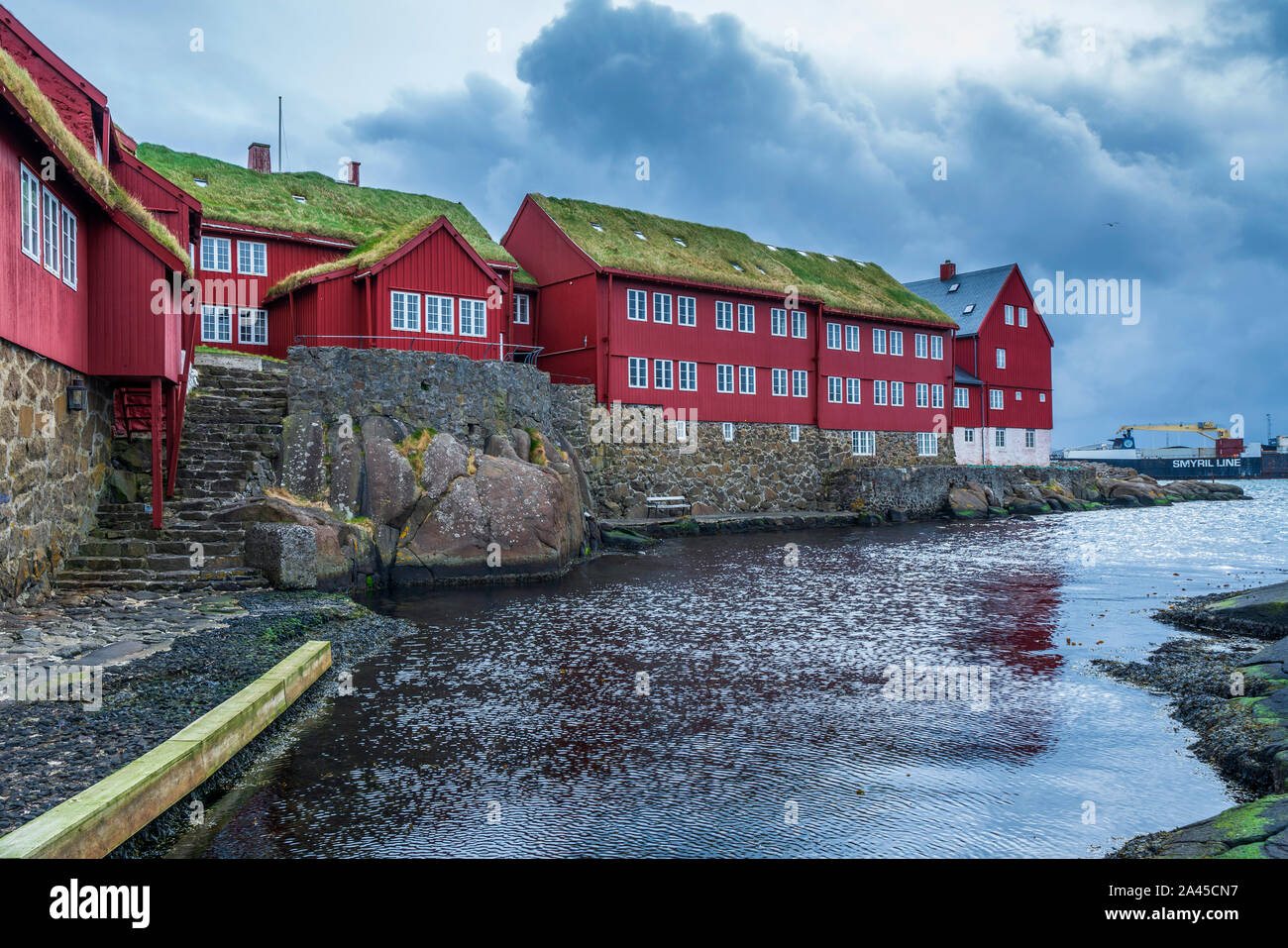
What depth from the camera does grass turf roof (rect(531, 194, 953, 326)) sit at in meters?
36.6

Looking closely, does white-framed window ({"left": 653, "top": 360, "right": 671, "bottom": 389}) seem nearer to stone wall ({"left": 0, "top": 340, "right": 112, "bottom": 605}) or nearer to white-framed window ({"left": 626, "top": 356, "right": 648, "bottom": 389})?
white-framed window ({"left": 626, "top": 356, "right": 648, "bottom": 389})

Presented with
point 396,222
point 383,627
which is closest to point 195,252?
point 396,222

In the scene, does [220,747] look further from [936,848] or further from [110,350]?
[110,350]

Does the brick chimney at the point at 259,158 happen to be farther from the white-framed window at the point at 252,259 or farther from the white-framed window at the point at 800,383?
the white-framed window at the point at 800,383

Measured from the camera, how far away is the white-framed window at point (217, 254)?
95.7 feet

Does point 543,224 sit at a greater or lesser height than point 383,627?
greater

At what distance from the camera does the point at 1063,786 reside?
24.0ft

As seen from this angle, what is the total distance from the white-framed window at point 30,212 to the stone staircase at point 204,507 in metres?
4.86

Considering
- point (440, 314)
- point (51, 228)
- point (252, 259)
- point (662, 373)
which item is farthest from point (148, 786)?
point (662, 373)

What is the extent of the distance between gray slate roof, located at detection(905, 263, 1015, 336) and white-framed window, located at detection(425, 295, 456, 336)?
3149cm

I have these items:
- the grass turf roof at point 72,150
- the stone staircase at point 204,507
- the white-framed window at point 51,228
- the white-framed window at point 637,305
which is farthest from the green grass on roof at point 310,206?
the white-framed window at point 51,228

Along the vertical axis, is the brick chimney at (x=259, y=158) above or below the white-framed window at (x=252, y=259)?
above

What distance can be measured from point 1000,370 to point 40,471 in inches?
1928
